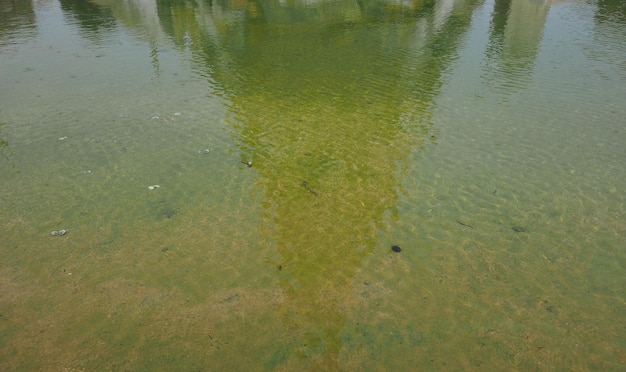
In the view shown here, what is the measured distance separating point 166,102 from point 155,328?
5810mm

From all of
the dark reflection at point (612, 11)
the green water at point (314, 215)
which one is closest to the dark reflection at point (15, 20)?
the green water at point (314, 215)

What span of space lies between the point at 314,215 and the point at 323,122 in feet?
9.45

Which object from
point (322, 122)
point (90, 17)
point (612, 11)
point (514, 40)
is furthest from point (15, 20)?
point (612, 11)

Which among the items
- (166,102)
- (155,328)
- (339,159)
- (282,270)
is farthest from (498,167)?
(166,102)

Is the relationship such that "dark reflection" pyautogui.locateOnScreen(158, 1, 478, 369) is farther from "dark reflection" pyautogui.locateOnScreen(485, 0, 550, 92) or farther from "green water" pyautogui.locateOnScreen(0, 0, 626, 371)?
"dark reflection" pyautogui.locateOnScreen(485, 0, 550, 92)

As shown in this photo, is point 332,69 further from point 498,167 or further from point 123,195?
point 123,195

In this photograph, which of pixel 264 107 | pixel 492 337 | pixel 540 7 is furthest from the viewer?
pixel 540 7

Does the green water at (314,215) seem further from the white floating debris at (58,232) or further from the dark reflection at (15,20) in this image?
the dark reflection at (15,20)

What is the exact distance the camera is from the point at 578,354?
11.5 feet

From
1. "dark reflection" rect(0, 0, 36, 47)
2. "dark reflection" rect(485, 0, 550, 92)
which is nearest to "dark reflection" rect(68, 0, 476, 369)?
"dark reflection" rect(485, 0, 550, 92)

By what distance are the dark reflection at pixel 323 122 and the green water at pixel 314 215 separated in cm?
4

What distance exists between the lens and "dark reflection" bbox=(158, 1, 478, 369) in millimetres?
4250

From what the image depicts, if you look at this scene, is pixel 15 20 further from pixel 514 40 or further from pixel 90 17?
pixel 514 40

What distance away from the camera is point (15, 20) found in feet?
53.9
